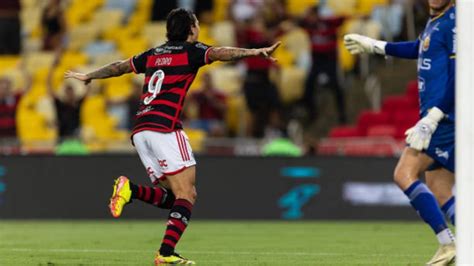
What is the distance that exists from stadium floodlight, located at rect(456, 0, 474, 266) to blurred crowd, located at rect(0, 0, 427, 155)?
41.7 feet

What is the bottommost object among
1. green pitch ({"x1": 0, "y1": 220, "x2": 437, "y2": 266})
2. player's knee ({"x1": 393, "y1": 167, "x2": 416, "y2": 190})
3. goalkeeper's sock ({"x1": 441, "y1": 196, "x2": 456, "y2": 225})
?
green pitch ({"x1": 0, "y1": 220, "x2": 437, "y2": 266})

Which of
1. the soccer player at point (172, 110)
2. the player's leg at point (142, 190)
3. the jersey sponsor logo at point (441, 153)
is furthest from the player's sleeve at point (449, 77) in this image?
the player's leg at point (142, 190)

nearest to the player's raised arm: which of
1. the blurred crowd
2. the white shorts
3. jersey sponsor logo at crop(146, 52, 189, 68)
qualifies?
jersey sponsor logo at crop(146, 52, 189, 68)

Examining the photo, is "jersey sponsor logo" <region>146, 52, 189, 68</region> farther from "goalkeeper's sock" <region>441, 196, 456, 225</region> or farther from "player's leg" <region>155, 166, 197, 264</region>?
"goalkeeper's sock" <region>441, 196, 456, 225</region>

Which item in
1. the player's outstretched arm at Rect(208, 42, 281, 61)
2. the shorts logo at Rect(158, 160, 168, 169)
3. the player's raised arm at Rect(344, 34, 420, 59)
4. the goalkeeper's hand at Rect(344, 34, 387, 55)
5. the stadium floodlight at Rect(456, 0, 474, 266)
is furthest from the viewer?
the goalkeeper's hand at Rect(344, 34, 387, 55)

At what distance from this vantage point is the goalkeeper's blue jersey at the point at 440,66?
29.1 ft

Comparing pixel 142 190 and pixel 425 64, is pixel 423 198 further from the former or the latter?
pixel 142 190

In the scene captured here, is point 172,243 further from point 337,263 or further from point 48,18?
point 48,18

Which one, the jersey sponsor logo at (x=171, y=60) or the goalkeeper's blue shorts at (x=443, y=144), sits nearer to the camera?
the goalkeeper's blue shorts at (x=443, y=144)

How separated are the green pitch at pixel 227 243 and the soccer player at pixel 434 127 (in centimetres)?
83

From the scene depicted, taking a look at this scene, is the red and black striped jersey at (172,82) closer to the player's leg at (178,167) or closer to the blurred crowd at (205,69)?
the player's leg at (178,167)

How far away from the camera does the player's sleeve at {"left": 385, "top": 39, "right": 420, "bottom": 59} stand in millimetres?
9438

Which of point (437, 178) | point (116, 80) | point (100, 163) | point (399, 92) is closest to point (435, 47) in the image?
point (437, 178)

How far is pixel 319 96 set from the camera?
20.0 metres
